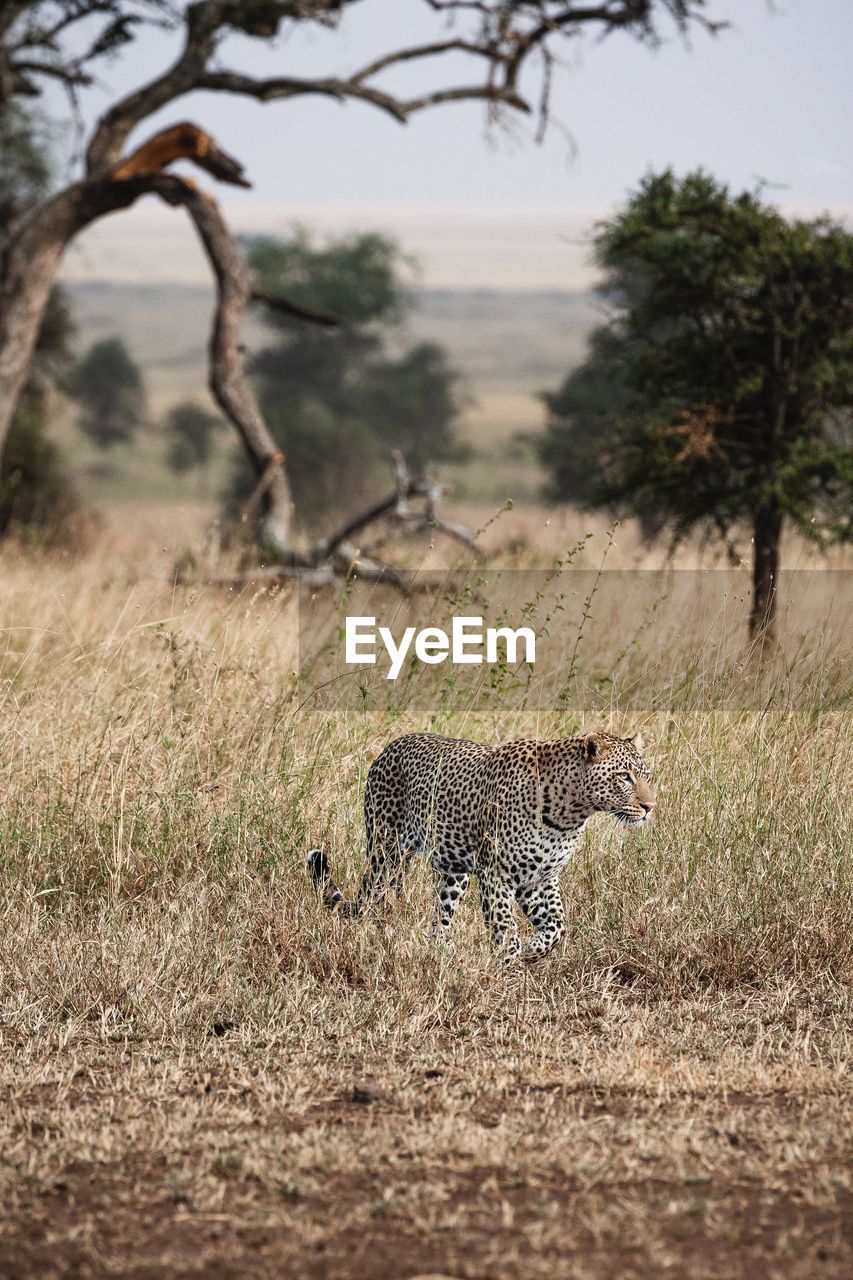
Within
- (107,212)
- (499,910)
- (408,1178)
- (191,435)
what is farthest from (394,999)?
(191,435)

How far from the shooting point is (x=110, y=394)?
172ft

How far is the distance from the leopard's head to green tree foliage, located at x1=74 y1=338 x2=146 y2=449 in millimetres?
48689

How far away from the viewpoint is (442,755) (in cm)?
500

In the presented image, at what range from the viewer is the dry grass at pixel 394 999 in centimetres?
310

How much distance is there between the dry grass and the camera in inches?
122

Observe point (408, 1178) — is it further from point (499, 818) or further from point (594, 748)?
point (594, 748)

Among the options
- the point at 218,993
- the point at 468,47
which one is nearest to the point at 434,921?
the point at 218,993

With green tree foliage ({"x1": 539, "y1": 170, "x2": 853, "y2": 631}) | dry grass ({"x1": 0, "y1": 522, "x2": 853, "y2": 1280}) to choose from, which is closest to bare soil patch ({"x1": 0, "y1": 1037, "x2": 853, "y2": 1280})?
dry grass ({"x1": 0, "y1": 522, "x2": 853, "y2": 1280})

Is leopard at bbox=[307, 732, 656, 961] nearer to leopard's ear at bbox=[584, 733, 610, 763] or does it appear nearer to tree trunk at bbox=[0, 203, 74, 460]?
leopard's ear at bbox=[584, 733, 610, 763]

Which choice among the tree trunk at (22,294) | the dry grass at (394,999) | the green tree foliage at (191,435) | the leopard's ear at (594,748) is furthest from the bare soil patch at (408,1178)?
the green tree foliage at (191,435)

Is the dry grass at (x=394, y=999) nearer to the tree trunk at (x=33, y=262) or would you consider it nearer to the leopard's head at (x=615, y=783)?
the leopard's head at (x=615, y=783)

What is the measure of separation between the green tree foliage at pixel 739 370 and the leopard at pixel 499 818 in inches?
234

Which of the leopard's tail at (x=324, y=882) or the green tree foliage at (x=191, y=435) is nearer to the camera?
the leopard's tail at (x=324, y=882)

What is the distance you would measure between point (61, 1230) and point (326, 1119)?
0.83 metres
